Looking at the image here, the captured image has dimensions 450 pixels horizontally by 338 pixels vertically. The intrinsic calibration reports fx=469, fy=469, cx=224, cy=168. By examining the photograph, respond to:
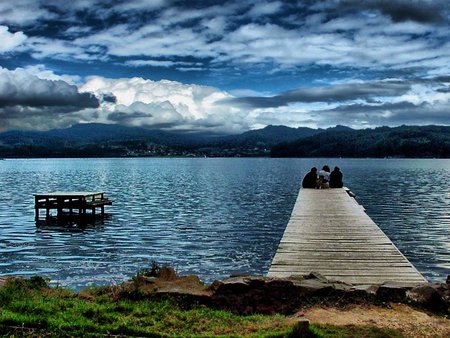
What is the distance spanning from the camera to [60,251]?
1024 inches

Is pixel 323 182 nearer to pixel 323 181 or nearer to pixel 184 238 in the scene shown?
pixel 323 181

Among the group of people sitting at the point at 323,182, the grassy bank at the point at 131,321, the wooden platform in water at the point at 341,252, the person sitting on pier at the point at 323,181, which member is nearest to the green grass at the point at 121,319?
the grassy bank at the point at 131,321

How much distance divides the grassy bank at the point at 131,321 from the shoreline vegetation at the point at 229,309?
2 centimetres

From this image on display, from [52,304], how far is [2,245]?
789 inches

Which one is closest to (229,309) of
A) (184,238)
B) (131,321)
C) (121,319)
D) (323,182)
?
(131,321)

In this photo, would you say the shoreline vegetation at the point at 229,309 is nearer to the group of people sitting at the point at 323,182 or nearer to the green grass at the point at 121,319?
the green grass at the point at 121,319

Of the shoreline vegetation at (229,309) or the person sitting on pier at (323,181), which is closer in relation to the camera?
the shoreline vegetation at (229,309)

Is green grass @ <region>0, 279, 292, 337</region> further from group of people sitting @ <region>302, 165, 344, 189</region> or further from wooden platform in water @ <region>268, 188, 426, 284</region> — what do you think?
group of people sitting @ <region>302, 165, 344, 189</region>

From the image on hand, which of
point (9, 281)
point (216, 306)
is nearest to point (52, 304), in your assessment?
point (9, 281)

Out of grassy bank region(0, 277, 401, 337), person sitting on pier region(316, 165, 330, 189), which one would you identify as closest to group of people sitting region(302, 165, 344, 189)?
person sitting on pier region(316, 165, 330, 189)

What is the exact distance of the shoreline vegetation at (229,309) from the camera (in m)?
8.33

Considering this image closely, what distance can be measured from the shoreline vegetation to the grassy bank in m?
0.02

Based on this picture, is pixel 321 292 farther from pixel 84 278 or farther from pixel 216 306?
pixel 84 278

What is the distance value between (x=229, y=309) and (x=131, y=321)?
7.05ft
